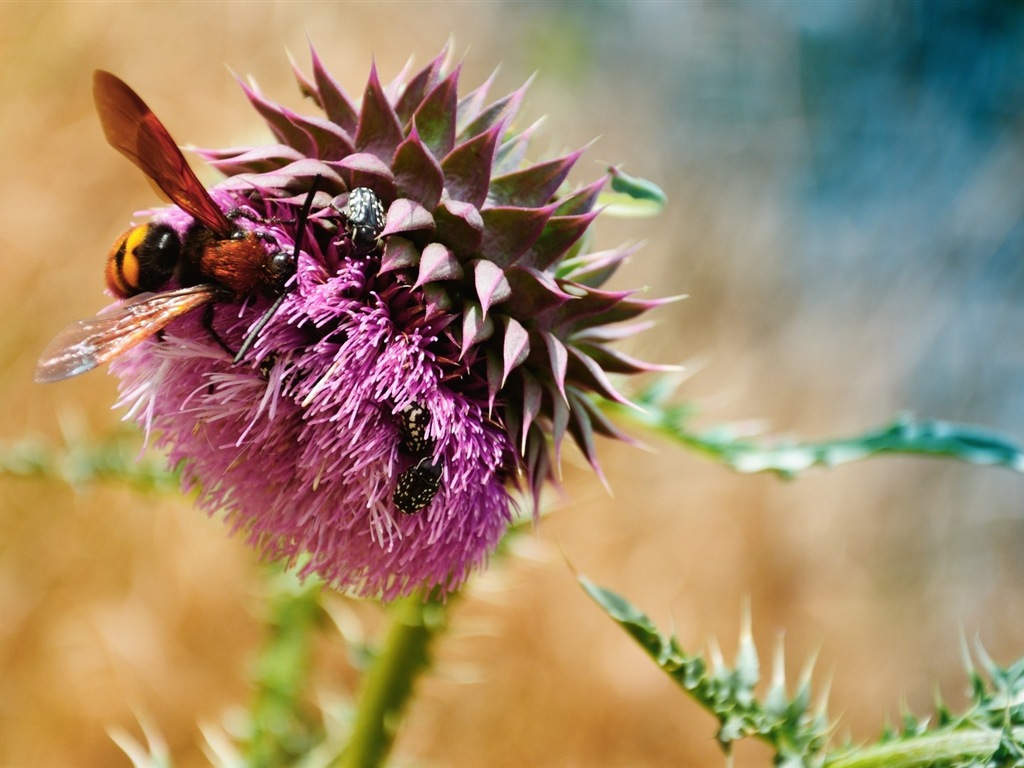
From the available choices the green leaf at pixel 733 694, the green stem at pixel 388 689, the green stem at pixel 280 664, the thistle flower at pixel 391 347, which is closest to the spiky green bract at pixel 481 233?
the thistle flower at pixel 391 347

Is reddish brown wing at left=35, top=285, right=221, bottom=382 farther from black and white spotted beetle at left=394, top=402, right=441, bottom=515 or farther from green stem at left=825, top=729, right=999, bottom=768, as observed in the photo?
green stem at left=825, top=729, right=999, bottom=768

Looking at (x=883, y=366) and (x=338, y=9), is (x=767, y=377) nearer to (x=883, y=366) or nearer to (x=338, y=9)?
(x=883, y=366)

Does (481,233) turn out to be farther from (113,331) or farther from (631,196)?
(113,331)

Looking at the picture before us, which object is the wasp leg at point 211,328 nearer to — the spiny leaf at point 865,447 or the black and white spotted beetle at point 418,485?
the black and white spotted beetle at point 418,485

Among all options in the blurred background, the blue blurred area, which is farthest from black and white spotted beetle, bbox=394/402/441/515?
the blue blurred area

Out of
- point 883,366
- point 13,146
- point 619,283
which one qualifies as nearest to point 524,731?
point 619,283

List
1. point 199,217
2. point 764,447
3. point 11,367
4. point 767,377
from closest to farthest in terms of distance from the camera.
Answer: point 199,217 → point 764,447 → point 11,367 → point 767,377
